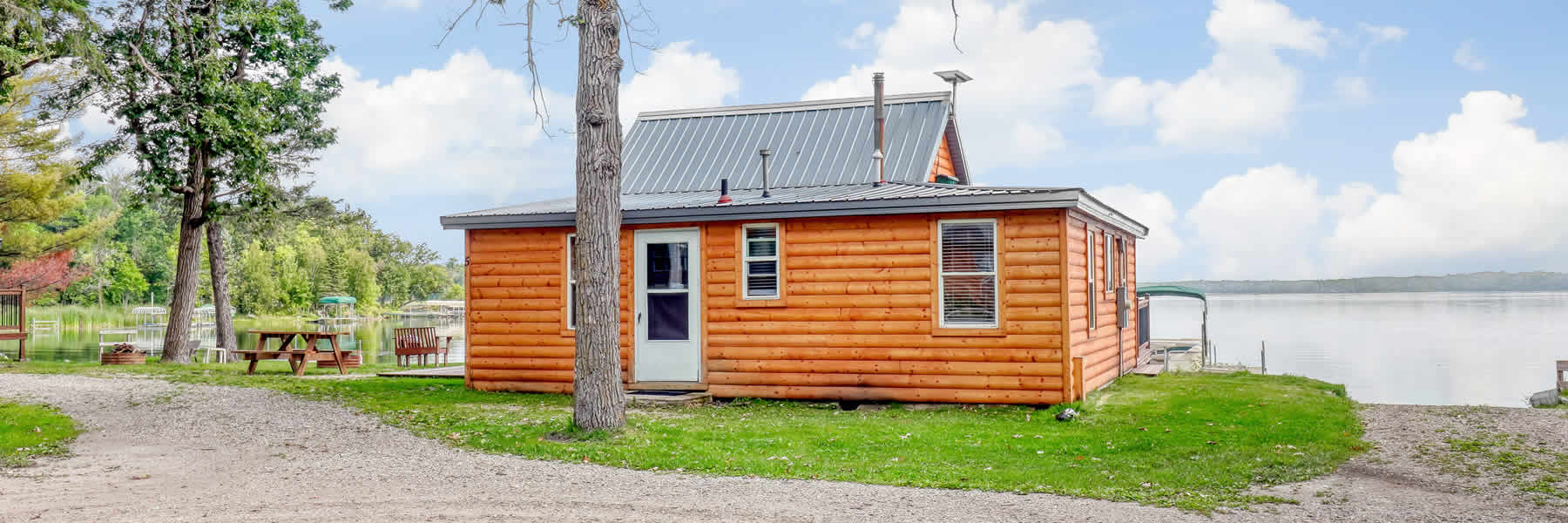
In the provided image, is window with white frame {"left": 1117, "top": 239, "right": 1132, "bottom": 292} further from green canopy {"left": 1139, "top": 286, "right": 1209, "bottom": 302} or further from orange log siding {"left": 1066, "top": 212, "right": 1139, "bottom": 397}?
green canopy {"left": 1139, "top": 286, "right": 1209, "bottom": 302}

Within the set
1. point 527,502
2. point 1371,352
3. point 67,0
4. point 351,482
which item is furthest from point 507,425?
point 1371,352

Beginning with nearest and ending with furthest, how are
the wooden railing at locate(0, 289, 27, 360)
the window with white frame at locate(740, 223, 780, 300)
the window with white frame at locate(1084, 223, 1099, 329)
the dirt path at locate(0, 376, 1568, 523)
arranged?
the dirt path at locate(0, 376, 1568, 523)
the window with white frame at locate(740, 223, 780, 300)
the window with white frame at locate(1084, 223, 1099, 329)
the wooden railing at locate(0, 289, 27, 360)

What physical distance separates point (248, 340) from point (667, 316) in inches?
1160

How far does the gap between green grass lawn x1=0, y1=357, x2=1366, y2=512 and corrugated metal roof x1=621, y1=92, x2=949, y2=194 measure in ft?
17.6

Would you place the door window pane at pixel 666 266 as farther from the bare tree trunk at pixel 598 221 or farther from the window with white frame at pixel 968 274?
the bare tree trunk at pixel 598 221

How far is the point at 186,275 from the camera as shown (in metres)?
21.0

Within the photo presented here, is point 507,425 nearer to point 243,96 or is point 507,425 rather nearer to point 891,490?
point 891,490

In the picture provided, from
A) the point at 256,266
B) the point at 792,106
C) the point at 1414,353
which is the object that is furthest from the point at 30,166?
the point at 1414,353

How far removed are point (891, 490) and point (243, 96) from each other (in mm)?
14581

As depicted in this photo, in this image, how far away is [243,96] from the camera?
17625mm

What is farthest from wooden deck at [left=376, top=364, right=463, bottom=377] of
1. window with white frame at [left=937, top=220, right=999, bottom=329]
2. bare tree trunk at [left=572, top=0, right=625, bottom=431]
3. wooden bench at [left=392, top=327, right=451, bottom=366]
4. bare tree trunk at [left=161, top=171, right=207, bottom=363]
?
window with white frame at [left=937, top=220, right=999, bottom=329]

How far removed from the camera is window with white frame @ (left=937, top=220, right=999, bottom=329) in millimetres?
11734

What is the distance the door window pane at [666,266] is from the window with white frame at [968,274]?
298 centimetres

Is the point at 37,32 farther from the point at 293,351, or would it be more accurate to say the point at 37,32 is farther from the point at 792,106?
the point at 792,106
